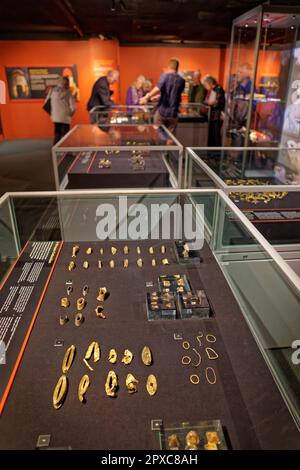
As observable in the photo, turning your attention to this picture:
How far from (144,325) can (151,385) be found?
38 cm

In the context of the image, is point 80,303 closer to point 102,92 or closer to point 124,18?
point 102,92

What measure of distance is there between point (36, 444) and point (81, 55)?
37.9 ft

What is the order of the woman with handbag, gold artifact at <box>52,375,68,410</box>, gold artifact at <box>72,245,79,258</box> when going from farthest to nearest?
1. the woman with handbag
2. gold artifact at <box>72,245,79,258</box>
3. gold artifact at <box>52,375,68,410</box>

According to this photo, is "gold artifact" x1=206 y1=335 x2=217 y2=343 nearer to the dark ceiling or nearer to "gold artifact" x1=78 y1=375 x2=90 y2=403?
"gold artifact" x1=78 y1=375 x2=90 y2=403

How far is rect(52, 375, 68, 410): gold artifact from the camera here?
1.42 m

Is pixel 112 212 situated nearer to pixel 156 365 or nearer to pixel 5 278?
pixel 5 278

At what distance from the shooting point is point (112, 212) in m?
2.79

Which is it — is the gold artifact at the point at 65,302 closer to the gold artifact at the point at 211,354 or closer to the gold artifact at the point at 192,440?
the gold artifact at the point at 211,354

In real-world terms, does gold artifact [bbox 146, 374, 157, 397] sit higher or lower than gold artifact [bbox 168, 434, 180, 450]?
higher

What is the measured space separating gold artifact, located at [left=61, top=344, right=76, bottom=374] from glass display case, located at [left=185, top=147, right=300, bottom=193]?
1904 millimetres

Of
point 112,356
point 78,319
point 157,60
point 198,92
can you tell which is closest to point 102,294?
point 78,319

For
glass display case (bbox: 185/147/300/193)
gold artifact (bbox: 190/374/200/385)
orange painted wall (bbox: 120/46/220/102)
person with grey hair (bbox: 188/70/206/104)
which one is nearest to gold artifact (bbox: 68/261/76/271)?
gold artifact (bbox: 190/374/200/385)

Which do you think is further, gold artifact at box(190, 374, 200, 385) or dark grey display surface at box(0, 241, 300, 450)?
gold artifact at box(190, 374, 200, 385)

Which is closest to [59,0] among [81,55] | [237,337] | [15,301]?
[81,55]
